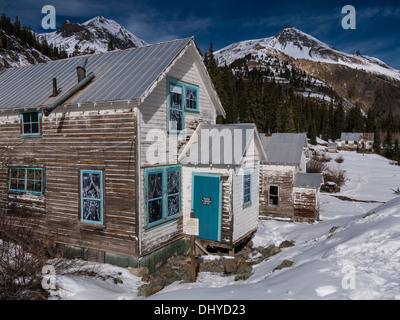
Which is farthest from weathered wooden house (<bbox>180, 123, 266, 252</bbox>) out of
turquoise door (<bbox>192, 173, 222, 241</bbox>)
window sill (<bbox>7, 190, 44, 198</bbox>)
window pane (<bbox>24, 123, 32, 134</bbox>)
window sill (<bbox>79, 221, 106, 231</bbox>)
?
window pane (<bbox>24, 123, 32, 134</bbox>)

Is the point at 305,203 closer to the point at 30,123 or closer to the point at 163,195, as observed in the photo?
the point at 163,195

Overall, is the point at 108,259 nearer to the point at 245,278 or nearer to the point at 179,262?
the point at 179,262

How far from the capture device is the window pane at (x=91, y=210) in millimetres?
9984

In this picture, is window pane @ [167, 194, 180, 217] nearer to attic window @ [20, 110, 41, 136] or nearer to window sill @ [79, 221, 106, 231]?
window sill @ [79, 221, 106, 231]

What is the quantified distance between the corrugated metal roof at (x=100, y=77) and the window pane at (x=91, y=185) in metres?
2.60

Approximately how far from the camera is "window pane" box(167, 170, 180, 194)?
11.0 meters

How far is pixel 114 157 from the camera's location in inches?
379

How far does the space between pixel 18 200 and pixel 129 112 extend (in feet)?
21.5

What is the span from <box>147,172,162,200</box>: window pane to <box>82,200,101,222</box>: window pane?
6.04 ft

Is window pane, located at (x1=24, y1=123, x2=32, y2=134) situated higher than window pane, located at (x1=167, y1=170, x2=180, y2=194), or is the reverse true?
window pane, located at (x1=24, y1=123, x2=32, y2=134)

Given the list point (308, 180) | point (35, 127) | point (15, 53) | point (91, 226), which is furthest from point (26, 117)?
point (15, 53)

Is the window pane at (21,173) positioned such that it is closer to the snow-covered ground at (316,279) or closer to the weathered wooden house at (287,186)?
the snow-covered ground at (316,279)

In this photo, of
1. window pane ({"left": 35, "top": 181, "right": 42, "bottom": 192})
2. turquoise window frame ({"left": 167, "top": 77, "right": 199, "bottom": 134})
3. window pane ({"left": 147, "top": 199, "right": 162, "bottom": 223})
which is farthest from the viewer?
window pane ({"left": 35, "top": 181, "right": 42, "bottom": 192})
